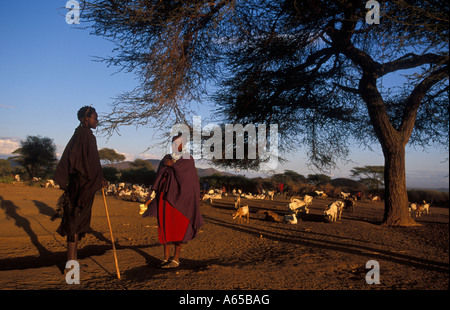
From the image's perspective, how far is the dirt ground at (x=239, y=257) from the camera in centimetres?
363

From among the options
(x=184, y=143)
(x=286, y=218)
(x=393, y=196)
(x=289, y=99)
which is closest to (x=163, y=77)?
(x=184, y=143)

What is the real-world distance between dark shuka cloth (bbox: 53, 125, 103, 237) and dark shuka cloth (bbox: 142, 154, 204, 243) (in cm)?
89

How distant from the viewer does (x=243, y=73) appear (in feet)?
33.0

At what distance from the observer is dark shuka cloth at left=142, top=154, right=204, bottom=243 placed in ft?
15.7

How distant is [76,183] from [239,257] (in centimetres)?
273

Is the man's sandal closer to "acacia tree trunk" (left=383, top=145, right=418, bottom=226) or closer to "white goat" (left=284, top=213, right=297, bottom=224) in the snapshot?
"white goat" (left=284, top=213, right=297, bottom=224)

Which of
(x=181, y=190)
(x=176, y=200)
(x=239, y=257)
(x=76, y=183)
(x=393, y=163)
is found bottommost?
(x=239, y=257)

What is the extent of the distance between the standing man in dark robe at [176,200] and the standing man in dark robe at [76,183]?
36.1 inches

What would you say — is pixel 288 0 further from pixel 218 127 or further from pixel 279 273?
pixel 279 273

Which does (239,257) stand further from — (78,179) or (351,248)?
(78,179)

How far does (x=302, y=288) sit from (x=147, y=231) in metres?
5.21

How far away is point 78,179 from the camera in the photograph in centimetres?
432

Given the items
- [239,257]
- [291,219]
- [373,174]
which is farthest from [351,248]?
[373,174]

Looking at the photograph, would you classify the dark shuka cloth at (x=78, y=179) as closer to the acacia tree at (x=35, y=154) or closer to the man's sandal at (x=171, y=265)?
the man's sandal at (x=171, y=265)
